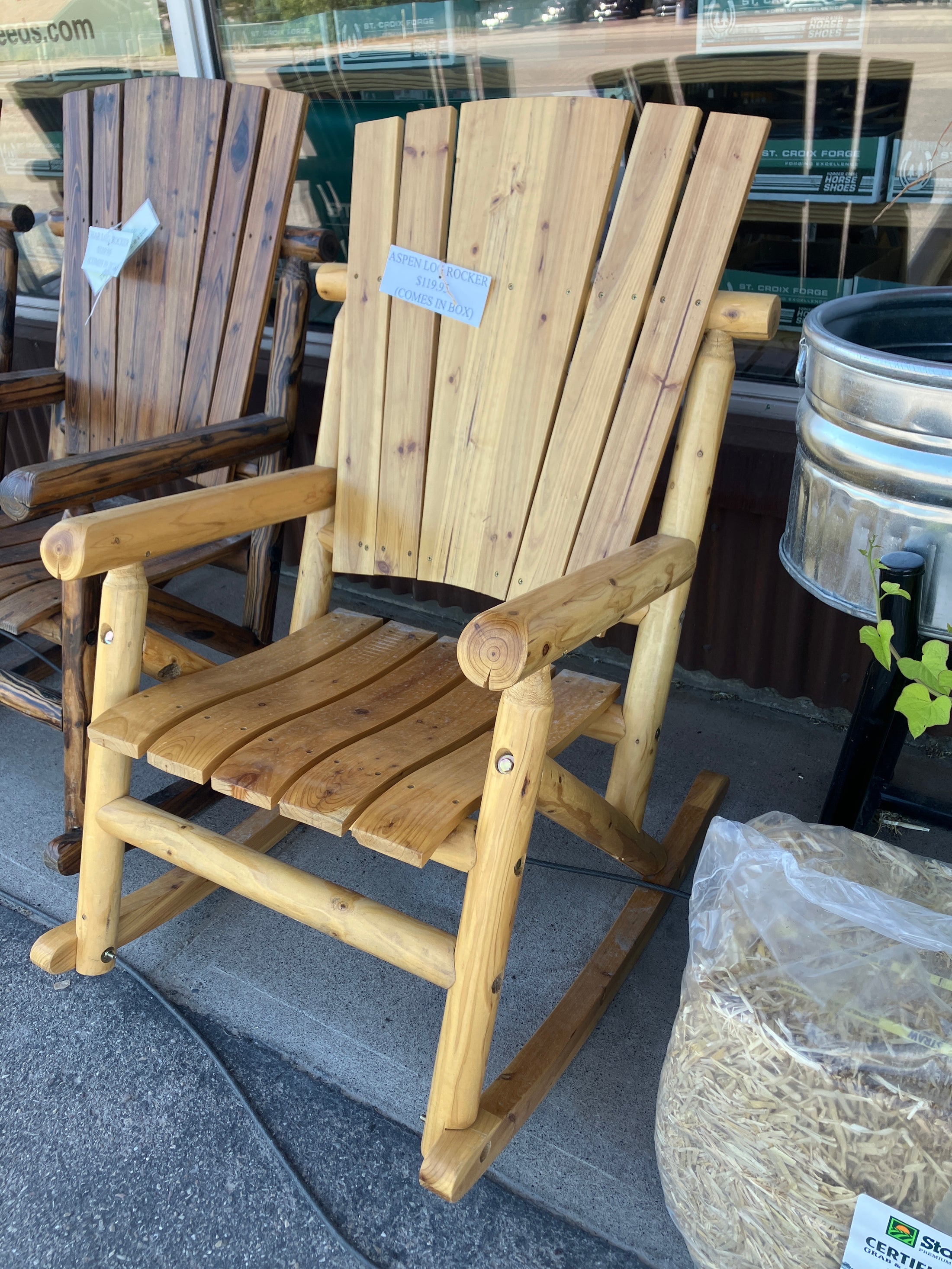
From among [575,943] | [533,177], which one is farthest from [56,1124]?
[533,177]

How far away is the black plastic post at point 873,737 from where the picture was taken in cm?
112

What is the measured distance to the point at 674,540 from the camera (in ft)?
4.40

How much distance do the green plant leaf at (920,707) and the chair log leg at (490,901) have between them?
37 centimetres

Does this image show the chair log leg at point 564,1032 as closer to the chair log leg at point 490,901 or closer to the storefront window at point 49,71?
the chair log leg at point 490,901

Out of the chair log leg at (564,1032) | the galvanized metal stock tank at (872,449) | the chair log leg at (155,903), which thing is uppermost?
the galvanized metal stock tank at (872,449)

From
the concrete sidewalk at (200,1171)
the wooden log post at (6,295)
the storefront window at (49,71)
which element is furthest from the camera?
the storefront window at (49,71)

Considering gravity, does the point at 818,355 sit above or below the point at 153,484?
above

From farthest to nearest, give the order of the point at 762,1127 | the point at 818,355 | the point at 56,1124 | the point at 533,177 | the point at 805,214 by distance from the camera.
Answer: the point at 805,214 → the point at 533,177 → the point at 56,1124 → the point at 818,355 → the point at 762,1127

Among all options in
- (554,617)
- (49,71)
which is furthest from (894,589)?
(49,71)

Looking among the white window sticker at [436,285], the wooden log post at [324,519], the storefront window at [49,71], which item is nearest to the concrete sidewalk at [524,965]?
the wooden log post at [324,519]

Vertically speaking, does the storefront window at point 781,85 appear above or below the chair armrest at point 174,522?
above

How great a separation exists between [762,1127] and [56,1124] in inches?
38.4

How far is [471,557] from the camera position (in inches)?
63.6

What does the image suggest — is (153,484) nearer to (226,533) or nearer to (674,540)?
(226,533)
